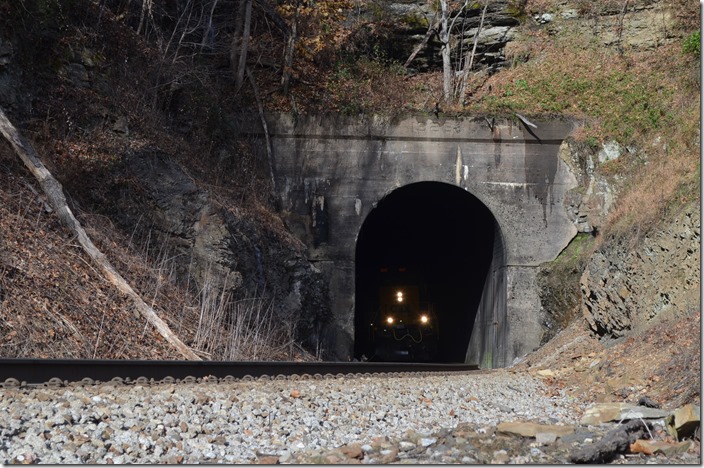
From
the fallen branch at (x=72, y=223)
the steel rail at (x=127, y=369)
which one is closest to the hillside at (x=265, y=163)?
the fallen branch at (x=72, y=223)

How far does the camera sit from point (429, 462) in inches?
226

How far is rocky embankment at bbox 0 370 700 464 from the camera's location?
5.39 meters

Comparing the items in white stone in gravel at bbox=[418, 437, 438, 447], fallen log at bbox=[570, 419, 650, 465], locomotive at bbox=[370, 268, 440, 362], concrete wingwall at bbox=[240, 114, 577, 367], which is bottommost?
white stone in gravel at bbox=[418, 437, 438, 447]

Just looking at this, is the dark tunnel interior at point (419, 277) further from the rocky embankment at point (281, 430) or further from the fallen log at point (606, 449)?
the fallen log at point (606, 449)

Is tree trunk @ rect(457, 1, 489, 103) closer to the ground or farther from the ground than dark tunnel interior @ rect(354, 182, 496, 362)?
farther from the ground

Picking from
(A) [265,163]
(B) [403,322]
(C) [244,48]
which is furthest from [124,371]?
(B) [403,322]

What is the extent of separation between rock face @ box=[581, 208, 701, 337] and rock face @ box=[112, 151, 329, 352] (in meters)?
5.89

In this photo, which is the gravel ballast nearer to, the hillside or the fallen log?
the fallen log

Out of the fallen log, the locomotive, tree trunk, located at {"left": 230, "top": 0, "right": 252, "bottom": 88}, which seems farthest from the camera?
the locomotive

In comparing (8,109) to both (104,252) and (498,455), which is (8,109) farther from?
(498,455)

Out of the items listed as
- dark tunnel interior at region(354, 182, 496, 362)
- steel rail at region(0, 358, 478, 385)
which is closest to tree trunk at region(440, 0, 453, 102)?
dark tunnel interior at region(354, 182, 496, 362)

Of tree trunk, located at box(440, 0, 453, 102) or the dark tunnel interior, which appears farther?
tree trunk, located at box(440, 0, 453, 102)

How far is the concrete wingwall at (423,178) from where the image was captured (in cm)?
2012

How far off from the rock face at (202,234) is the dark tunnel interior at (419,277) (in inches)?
231
